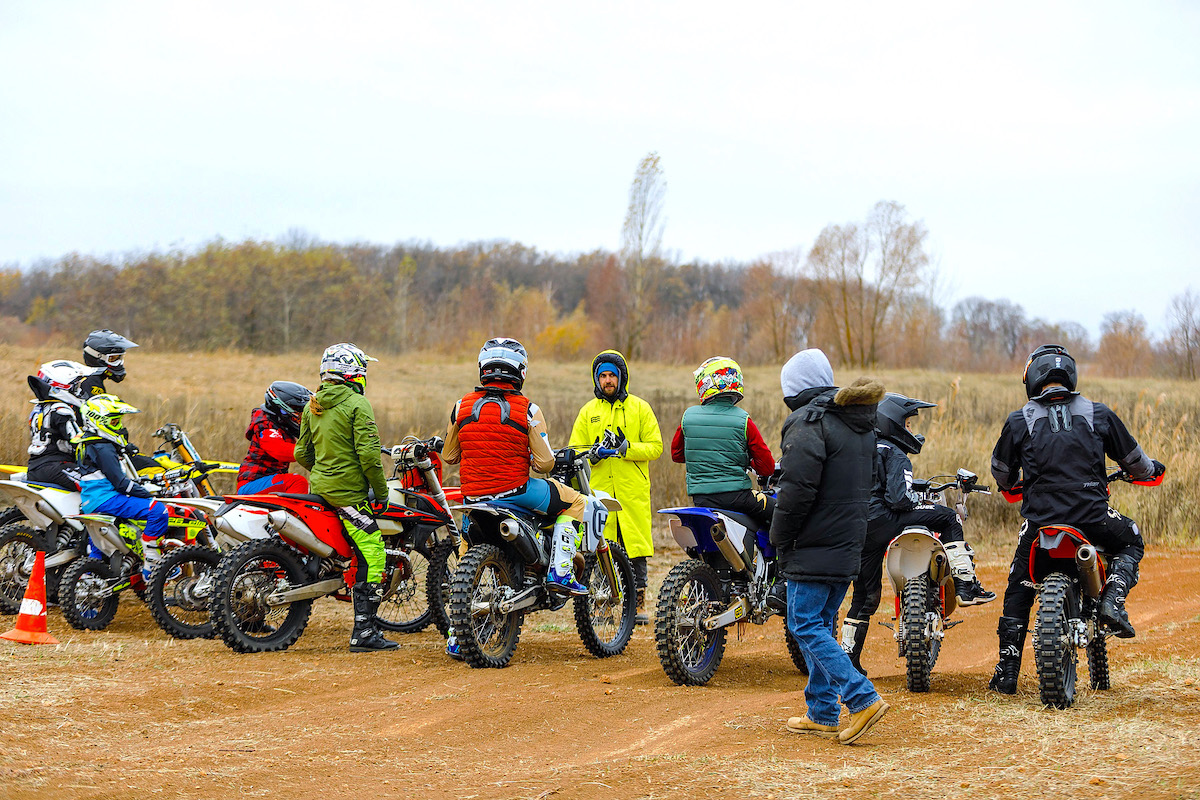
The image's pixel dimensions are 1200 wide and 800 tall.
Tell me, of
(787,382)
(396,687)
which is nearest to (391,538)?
(396,687)

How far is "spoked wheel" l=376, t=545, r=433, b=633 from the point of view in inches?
325

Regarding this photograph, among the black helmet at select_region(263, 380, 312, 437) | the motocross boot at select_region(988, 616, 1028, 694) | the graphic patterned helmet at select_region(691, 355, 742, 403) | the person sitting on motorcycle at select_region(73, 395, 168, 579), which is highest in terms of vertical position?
the graphic patterned helmet at select_region(691, 355, 742, 403)

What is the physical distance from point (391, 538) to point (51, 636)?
2.45 metres

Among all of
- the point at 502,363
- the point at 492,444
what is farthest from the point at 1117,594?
the point at 502,363

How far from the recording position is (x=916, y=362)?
5638cm

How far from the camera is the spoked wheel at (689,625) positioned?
653 cm

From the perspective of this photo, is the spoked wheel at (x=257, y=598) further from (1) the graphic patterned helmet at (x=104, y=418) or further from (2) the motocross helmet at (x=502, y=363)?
(2) the motocross helmet at (x=502, y=363)

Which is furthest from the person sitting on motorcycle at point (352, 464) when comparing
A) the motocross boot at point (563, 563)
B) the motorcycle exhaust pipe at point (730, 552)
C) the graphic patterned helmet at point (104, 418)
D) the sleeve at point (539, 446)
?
the motorcycle exhaust pipe at point (730, 552)

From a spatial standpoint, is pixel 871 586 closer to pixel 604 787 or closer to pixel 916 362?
pixel 604 787

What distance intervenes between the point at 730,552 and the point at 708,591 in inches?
11.4

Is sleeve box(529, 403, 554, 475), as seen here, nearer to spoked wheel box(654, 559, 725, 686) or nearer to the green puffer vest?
the green puffer vest

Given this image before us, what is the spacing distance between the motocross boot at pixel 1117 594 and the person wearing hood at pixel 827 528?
6.10 ft

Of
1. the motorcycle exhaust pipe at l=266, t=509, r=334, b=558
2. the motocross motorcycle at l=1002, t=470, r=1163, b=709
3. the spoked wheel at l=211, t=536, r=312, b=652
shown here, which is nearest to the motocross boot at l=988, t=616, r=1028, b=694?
the motocross motorcycle at l=1002, t=470, r=1163, b=709

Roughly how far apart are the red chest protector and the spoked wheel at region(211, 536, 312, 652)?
139cm
